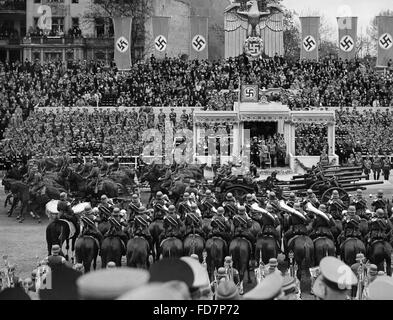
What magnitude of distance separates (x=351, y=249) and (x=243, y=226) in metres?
Result: 2.20

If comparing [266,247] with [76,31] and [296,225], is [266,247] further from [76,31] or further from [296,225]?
[76,31]

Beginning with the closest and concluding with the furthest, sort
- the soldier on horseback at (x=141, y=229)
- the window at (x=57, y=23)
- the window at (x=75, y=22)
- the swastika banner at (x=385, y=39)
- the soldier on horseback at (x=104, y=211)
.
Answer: the soldier on horseback at (x=141, y=229), the soldier on horseback at (x=104, y=211), the swastika banner at (x=385, y=39), the window at (x=75, y=22), the window at (x=57, y=23)

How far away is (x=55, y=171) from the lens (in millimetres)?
26859

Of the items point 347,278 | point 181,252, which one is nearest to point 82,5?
point 181,252

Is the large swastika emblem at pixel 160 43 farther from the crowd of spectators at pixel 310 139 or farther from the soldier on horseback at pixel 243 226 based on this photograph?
the soldier on horseback at pixel 243 226

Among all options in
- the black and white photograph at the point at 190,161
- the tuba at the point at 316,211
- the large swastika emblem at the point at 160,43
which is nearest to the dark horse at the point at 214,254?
the black and white photograph at the point at 190,161

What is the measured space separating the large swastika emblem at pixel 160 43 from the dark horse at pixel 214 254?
30436mm

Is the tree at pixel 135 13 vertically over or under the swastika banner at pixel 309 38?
over

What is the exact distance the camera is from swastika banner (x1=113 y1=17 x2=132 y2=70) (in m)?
44.8

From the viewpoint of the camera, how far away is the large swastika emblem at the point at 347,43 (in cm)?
4409

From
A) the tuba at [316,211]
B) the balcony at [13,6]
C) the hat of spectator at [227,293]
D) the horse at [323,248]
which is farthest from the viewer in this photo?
the balcony at [13,6]
